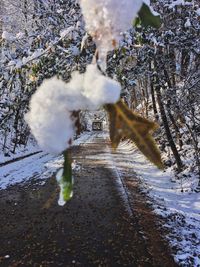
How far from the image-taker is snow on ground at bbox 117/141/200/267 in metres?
8.00

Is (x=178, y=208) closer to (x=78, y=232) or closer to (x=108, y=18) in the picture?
(x=78, y=232)

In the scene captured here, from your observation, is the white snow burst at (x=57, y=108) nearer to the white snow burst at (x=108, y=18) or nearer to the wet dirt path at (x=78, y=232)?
the white snow burst at (x=108, y=18)

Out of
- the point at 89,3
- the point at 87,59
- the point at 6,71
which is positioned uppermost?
the point at 87,59

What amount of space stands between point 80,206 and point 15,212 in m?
1.88

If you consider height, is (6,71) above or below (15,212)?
above

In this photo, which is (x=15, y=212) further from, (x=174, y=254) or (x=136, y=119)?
(x=136, y=119)

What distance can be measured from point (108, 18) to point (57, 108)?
0.22 m

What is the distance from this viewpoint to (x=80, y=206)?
1146cm

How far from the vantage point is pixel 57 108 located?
758mm

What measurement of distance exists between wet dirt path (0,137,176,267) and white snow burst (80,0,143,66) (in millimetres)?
6839

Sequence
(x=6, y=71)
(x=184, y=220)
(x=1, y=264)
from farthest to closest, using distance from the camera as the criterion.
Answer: (x=184, y=220), (x=1, y=264), (x=6, y=71)

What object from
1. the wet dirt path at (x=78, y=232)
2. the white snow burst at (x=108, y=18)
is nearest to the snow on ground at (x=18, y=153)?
the wet dirt path at (x=78, y=232)

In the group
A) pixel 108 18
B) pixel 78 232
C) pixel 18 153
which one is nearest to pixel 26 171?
pixel 18 153

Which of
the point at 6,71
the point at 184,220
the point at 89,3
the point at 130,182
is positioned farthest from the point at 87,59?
the point at 130,182
